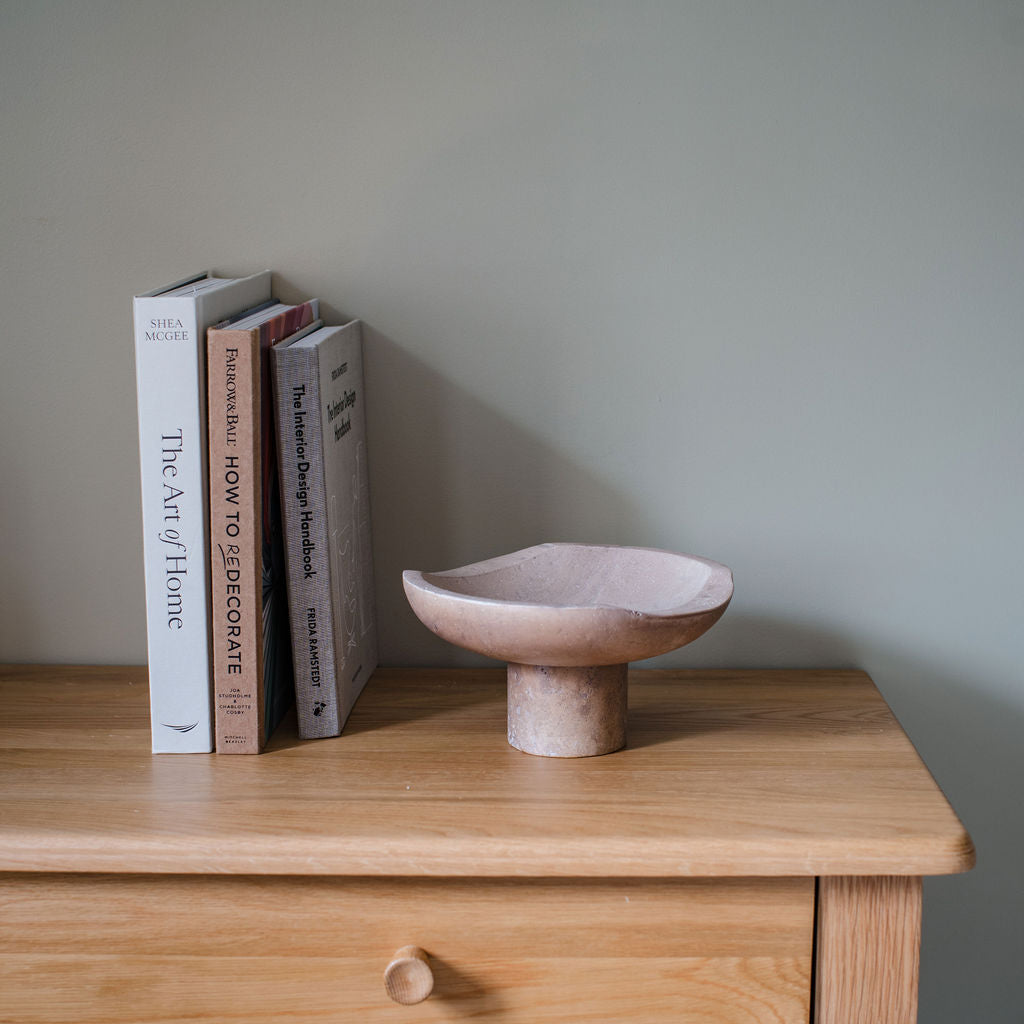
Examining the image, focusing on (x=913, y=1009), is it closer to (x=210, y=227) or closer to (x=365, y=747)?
(x=365, y=747)

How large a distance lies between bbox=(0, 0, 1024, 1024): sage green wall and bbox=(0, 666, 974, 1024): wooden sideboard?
33 centimetres

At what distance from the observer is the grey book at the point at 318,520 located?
83 centimetres

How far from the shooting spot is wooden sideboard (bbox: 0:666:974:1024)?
2.26 ft

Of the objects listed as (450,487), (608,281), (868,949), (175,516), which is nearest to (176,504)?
(175,516)

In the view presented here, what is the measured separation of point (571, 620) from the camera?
0.75 meters

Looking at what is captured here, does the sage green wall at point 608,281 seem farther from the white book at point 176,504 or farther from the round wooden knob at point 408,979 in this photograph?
the round wooden knob at point 408,979

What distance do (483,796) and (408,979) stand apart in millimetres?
130

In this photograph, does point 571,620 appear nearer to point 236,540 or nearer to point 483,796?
point 483,796

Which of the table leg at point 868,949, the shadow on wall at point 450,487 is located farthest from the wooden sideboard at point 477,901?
the shadow on wall at point 450,487

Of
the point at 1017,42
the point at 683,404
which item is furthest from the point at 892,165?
the point at 683,404

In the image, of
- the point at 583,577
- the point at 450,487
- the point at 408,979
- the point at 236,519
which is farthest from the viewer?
A: the point at 450,487

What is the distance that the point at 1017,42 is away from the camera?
37.1 inches

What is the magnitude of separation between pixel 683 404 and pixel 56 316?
0.62 metres

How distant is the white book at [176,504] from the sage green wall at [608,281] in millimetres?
217
